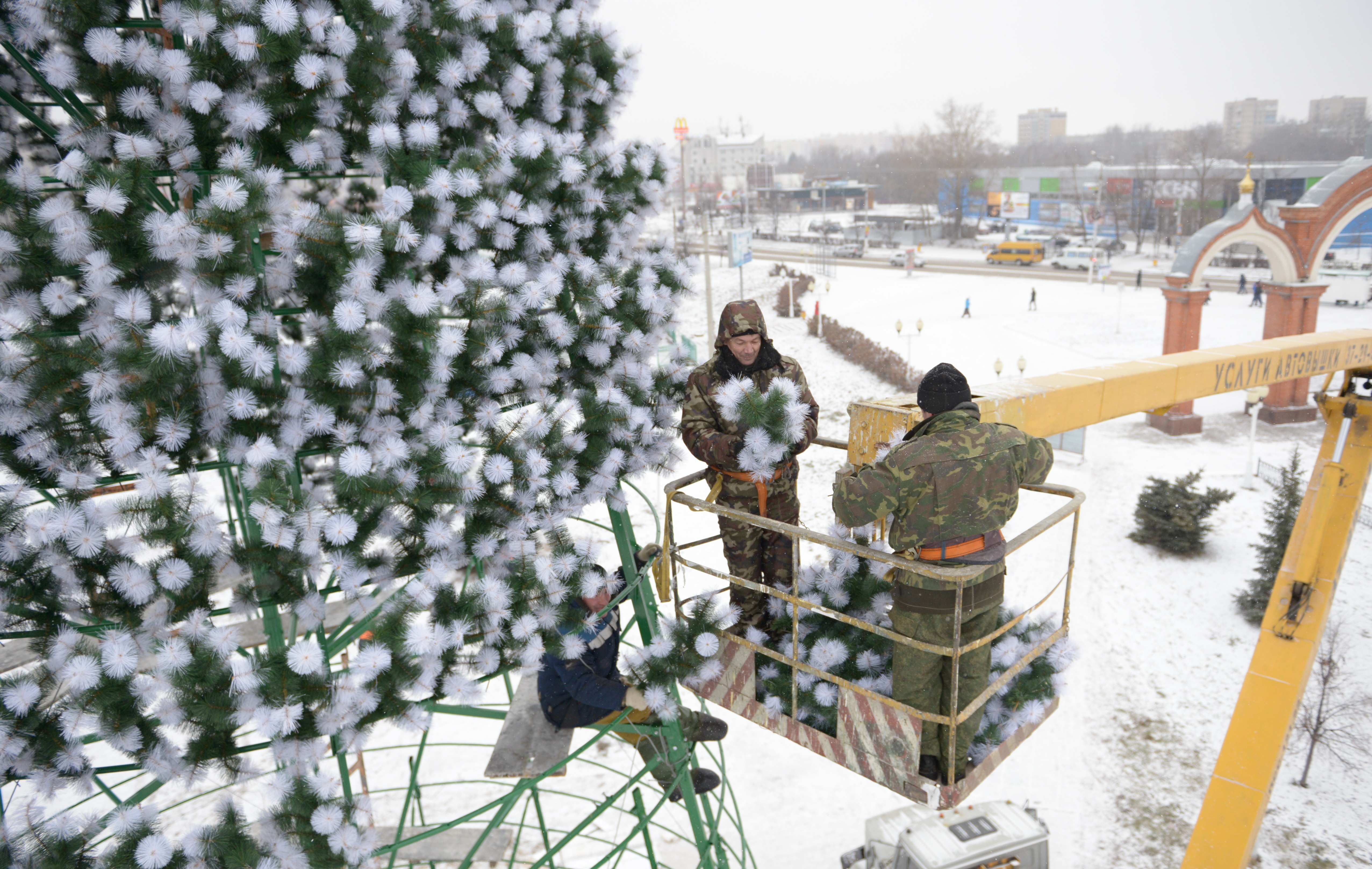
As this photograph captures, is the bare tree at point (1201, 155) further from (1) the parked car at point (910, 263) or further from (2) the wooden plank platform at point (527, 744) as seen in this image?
(2) the wooden plank platform at point (527, 744)

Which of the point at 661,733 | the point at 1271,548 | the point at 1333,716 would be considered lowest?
the point at 1333,716

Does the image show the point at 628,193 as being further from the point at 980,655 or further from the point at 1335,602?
the point at 1335,602

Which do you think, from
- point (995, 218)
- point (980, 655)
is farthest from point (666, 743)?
point (995, 218)

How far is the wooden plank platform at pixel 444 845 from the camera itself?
521cm

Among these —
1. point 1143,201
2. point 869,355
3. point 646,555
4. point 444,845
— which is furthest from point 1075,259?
point 444,845

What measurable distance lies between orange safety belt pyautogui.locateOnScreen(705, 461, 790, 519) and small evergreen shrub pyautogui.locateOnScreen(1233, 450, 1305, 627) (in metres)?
12.2

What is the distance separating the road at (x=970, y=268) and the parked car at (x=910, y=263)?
254mm

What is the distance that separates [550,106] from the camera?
404cm

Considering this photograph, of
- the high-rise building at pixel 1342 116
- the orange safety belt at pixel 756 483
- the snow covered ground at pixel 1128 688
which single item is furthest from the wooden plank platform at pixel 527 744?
the high-rise building at pixel 1342 116

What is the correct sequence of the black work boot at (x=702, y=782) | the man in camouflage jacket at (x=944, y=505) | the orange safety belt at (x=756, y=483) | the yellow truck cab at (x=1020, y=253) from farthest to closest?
the yellow truck cab at (x=1020, y=253)
the black work boot at (x=702, y=782)
the orange safety belt at (x=756, y=483)
the man in camouflage jacket at (x=944, y=505)

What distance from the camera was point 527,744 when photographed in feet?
15.0

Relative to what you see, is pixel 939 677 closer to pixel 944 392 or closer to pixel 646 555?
pixel 944 392

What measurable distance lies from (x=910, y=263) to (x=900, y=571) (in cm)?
4401

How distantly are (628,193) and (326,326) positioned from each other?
66.8 inches
